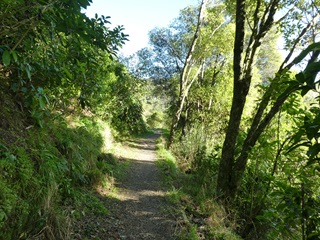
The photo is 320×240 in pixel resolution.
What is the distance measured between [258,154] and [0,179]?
393 cm

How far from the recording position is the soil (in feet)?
14.0

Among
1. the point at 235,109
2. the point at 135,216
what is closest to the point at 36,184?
the point at 135,216

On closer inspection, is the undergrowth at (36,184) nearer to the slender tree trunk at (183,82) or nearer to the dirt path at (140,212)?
the dirt path at (140,212)

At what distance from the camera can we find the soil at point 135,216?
4.27 m

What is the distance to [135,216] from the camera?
5.13 metres

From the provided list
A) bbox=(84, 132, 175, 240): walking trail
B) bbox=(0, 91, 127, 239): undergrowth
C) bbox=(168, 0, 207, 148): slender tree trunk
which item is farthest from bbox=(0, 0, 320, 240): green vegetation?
bbox=(168, 0, 207, 148): slender tree trunk

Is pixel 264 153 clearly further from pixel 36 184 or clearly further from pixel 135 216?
pixel 36 184

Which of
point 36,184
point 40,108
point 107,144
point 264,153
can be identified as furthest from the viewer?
point 107,144

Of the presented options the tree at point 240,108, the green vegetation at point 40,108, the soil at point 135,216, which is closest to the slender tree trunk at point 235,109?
the tree at point 240,108

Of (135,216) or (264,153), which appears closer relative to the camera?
(264,153)

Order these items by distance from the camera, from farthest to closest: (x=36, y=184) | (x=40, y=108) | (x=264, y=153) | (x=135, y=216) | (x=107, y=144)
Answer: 1. (x=107, y=144)
2. (x=135, y=216)
3. (x=264, y=153)
4. (x=40, y=108)
5. (x=36, y=184)

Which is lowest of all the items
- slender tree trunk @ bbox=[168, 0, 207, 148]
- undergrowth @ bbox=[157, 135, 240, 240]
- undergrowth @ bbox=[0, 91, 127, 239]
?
undergrowth @ bbox=[157, 135, 240, 240]

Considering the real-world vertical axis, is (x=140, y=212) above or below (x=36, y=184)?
below

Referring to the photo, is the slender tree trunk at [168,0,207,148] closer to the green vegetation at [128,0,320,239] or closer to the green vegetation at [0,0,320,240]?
the green vegetation at [128,0,320,239]
